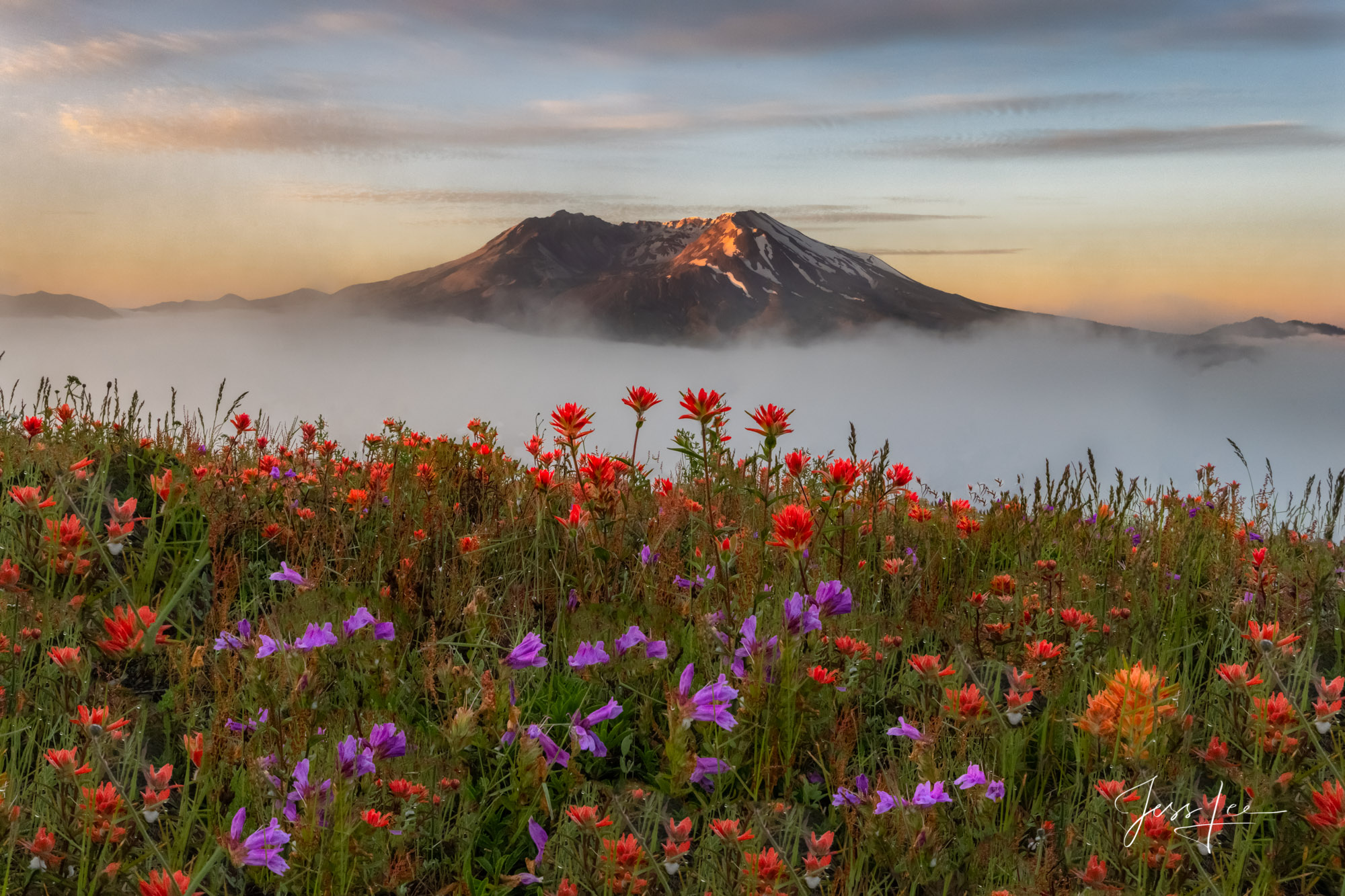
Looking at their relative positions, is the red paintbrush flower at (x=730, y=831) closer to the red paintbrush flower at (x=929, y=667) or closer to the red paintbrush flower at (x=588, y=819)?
the red paintbrush flower at (x=588, y=819)

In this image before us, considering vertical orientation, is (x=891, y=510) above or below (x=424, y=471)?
below

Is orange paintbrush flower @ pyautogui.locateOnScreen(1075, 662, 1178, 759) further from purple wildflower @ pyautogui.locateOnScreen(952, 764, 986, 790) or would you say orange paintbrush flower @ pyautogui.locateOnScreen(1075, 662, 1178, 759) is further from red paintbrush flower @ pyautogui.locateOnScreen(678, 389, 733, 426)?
red paintbrush flower @ pyautogui.locateOnScreen(678, 389, 733, 426)

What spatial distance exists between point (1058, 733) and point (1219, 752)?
58 cm

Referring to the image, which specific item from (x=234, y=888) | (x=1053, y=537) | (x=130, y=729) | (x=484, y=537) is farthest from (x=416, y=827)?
(x=1053, y=537)

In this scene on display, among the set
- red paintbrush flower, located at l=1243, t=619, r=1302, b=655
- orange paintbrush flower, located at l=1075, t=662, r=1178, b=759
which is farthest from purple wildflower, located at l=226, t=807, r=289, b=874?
red paintbrush flower, located at l=1243, t=619, r=1302, b=655

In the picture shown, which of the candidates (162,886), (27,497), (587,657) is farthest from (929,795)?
(27,497)

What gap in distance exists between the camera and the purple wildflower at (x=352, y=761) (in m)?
1.65

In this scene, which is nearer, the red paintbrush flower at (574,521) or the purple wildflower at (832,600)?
the purple wildflower at (832,600)

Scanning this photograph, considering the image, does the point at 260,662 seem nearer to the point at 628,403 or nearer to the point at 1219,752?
the point at 628,403

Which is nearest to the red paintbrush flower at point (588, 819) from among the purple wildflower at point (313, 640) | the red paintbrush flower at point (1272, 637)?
the purple wildflower at point (313, 640)

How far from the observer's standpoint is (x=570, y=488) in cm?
449

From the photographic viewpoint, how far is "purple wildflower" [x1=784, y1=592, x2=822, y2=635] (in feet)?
7.30

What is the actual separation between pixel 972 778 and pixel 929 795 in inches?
7.4
